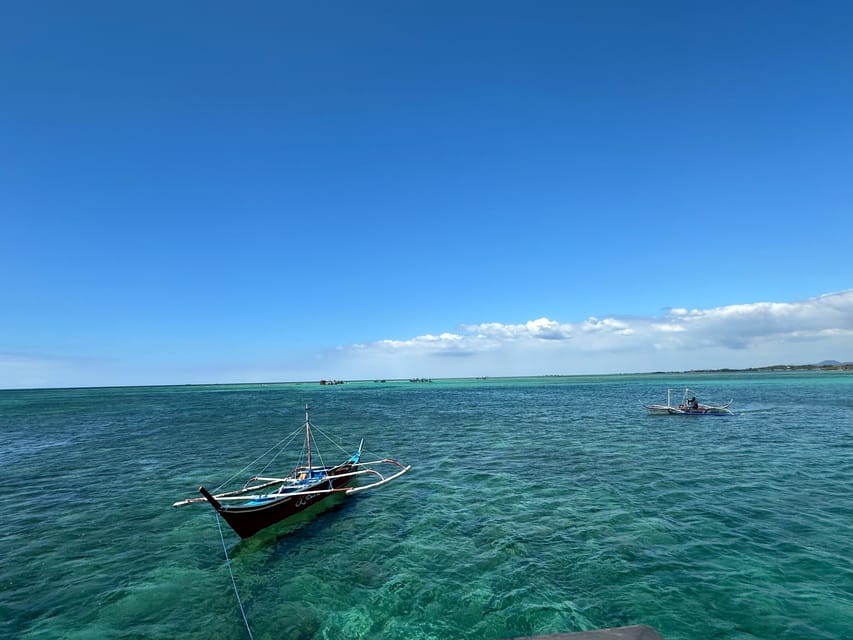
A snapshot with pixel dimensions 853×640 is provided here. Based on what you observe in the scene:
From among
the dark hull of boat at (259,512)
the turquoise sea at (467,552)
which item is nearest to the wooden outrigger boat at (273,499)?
the dark hull of boat at (259,512)

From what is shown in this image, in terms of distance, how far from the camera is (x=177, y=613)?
1169cm

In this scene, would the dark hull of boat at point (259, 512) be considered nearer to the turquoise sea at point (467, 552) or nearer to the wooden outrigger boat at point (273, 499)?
the wooden outrigger boat at point (273, 499)

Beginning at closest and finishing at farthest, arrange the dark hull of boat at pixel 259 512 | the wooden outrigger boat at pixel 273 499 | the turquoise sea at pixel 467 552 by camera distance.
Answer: the turquoise sea at pixel 467 552
the dark hull of boat at pixel 259 512
the wooden outrigger boat at pixel 273 499

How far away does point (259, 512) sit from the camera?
1636cm

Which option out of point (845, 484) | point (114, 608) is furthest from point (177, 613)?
point (845, 484)

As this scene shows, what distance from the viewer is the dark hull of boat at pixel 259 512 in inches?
600

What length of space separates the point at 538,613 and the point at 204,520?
52.6ft

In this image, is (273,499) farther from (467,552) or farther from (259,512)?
(467,552)

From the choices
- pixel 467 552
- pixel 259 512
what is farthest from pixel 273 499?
pixel 467 552

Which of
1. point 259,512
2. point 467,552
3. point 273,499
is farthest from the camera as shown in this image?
point 273,499

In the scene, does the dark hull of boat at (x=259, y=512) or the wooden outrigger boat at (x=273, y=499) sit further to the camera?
the wooden outrigger boat at (x=273, y=499)

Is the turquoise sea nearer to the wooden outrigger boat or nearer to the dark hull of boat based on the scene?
the dark hull of boat

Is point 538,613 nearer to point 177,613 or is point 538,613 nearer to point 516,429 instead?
point 177,613

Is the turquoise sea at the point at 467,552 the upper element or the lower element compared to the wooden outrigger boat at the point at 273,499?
lower
